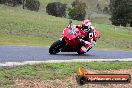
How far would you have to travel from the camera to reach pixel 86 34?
18.4m

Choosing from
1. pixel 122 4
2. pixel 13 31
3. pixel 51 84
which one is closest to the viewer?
pixel 51 84

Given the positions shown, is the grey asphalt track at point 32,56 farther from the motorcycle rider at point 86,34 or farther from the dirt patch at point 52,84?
the dirt patch at point 52,84

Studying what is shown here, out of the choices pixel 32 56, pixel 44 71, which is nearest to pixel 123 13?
pixel 32 56

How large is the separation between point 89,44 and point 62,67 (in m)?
6.47

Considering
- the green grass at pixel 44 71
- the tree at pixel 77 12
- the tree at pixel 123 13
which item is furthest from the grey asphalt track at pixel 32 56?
the tree at pixel 77 12

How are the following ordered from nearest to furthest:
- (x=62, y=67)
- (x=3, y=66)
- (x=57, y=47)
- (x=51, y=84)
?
(x=51, y=84), (x=3, y=66), (x=62, y=67), (x=57, y=47)

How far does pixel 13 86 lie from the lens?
941 cm

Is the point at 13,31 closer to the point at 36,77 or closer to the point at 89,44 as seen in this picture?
the point at 89,44

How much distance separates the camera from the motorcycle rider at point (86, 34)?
59.9 ft

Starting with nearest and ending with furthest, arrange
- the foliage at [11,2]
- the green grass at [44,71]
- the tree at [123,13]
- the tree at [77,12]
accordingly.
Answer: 1. the green grass at [44,71]
2. the foliage at [11,2]
3. the tree at [123,13]
4. the tree at [77,12]

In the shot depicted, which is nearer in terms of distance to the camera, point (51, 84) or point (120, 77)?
point (120, 77)

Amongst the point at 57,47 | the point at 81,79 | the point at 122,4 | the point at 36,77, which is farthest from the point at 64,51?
the point at 122,4

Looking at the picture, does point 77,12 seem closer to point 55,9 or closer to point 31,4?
point 55,9

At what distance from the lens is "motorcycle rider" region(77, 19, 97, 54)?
1825 cm
